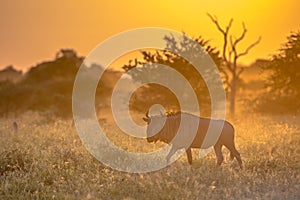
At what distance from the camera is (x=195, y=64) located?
2598 centimetres

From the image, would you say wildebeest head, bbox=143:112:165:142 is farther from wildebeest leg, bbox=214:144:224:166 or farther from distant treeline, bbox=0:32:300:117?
distant treeline, bbox=0:32:300:117

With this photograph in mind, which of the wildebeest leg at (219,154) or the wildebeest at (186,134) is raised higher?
the wildebeest at (186,134)

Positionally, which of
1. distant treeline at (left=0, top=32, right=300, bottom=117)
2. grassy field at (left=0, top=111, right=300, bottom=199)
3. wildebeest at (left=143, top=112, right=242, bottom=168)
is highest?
distant treeline at (left=0, top=32, right=300, bottom=117)

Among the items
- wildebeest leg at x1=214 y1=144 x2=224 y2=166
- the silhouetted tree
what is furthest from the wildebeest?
the silhouetted tree

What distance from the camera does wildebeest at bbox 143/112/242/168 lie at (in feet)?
37.5

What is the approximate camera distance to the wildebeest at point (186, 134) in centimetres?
1142

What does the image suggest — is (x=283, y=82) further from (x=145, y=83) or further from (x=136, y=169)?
(x=136, y=169)

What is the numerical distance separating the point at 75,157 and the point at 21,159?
4.06 ft

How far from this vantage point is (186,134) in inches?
457

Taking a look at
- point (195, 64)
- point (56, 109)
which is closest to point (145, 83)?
point (195, 64)

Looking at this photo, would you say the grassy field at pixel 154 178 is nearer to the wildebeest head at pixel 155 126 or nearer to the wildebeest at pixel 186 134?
the wildebeest at pixel 186 134

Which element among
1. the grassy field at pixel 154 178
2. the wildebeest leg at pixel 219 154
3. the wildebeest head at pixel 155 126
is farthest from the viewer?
the wildebeest head at pixel 155 126

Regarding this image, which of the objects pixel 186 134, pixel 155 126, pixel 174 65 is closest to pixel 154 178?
pixel 186 134

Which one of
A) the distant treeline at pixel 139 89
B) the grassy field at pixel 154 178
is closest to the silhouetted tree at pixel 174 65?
the distant treeline at pixel 139 89
